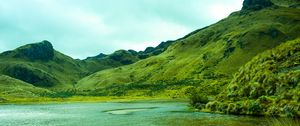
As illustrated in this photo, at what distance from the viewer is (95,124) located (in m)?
101

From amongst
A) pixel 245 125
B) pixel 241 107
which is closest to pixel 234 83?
pixel 241 107

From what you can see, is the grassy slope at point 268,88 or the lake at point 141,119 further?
the grassy slope at point 268,88

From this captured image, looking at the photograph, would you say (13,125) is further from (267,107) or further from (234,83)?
(234,83)

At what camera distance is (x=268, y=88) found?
394ft

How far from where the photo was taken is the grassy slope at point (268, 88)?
100 m

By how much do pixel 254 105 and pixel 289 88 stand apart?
36.2 feet

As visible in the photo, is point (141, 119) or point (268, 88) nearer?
point (141, 119)

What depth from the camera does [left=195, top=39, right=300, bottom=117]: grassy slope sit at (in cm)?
10018

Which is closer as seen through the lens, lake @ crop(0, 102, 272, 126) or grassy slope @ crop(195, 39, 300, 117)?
lake @ crop(0, 102, 272, 126)

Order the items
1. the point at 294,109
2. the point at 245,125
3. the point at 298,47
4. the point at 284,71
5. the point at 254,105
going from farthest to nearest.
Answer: the point at 298,47 → the point at 284,71 → the point at 254,105 → the point at 294,109 → the point at 245,125

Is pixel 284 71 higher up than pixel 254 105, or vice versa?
pixel 284 71

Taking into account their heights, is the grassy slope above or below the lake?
above

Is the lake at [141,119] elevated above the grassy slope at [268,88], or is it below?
below

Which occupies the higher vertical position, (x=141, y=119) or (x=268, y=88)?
(x=268, y=88)
